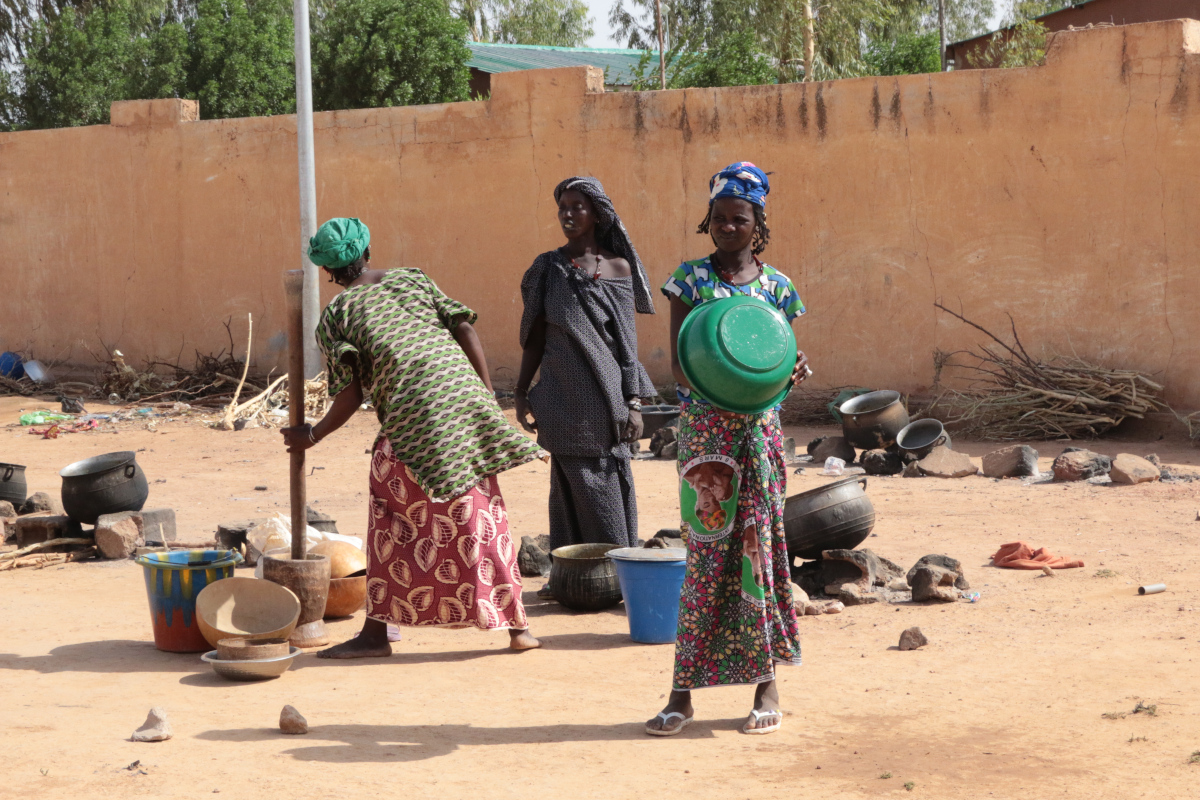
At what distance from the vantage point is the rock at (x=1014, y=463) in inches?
316

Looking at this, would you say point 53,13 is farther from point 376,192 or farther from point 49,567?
point 49,567

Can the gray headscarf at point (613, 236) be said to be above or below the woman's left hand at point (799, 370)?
above

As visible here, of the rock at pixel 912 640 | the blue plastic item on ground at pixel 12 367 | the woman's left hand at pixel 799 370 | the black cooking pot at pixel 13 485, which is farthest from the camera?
the blue plastic item on ground at pixel 12 367

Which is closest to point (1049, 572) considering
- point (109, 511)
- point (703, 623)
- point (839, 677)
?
point (839, 677)

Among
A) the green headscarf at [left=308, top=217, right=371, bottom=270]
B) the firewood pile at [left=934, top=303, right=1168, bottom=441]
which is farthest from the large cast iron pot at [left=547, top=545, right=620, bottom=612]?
the firewood pile at [left=934, top=303, right=1168, bottom=441]

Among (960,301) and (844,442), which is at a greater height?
(960,301)

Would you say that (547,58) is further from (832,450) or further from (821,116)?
(832,450)

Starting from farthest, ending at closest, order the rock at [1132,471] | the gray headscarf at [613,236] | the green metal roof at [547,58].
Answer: the green metal roof at [547,58] → the rock at [1132,471] → the gray headscarf at [613,236]

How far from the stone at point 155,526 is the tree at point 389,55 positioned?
570 inches

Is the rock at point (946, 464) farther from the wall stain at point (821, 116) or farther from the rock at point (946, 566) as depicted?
the wall stain at point (821, 116)

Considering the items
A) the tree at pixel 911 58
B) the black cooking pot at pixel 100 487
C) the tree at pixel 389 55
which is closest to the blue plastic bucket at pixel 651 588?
the black cooking pot at pixel 100 487

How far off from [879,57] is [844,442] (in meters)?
16.9

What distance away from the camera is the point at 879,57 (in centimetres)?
2395

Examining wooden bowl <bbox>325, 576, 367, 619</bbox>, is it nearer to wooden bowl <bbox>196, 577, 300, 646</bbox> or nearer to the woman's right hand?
wooden bowl <bbox>196, 577, 300, 646</bbox>
